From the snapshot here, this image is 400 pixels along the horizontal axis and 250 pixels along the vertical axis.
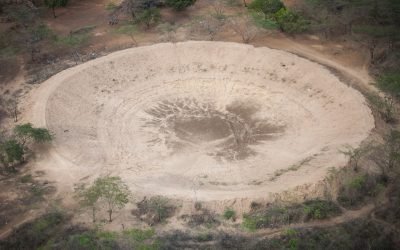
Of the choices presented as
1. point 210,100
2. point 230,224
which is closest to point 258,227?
point 230,224

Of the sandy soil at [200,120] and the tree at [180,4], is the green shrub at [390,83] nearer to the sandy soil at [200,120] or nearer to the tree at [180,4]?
the sandy soil at [200,120]

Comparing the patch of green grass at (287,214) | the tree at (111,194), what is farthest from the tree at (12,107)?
the patch of green grass at (287,214)

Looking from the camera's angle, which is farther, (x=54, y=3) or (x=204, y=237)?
(x=54, y=3)

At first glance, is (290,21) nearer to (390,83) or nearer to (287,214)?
(390,83)

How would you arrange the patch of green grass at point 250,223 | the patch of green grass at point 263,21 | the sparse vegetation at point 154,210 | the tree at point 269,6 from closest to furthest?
the patch of green grass at point 250,223 < the sparse vegetation at point 154,210 < the patch of green grass at point 263,21 < the tree at point 269,6

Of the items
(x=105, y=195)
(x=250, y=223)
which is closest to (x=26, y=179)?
(x=105, y=195)

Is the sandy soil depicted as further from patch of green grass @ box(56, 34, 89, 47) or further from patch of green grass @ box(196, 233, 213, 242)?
patch of green grass @ box(56, 34, 89, 47)
